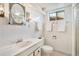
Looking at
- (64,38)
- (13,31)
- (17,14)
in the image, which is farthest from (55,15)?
(13,31)

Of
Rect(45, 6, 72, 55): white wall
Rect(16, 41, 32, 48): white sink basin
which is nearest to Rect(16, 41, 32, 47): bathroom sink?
Rect(16, 41, 32, 48): white sink basin

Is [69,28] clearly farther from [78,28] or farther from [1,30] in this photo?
[1,30]

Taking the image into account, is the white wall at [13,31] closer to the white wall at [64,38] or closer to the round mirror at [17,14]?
the round mirror at [17,14]

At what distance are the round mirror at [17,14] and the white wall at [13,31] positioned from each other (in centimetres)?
7

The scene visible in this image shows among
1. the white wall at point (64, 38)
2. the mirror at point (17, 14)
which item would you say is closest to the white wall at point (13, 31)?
the mirror at point (17, 14)

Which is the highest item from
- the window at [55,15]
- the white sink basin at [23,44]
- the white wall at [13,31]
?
the window at [55,15]

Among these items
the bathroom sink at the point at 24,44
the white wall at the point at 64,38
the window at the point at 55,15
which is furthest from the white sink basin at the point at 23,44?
the window at the point at 55,15

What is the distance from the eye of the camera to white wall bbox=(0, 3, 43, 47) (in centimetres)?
124

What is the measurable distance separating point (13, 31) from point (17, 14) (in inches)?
10.7

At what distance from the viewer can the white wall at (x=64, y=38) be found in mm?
1274

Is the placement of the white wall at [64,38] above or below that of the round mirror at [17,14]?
below

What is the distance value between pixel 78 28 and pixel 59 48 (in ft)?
1.35

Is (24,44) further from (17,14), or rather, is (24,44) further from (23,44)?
(17,14)

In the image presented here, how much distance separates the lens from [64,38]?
4.28ft
